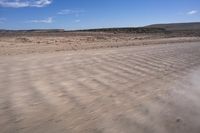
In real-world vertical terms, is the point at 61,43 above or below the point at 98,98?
below

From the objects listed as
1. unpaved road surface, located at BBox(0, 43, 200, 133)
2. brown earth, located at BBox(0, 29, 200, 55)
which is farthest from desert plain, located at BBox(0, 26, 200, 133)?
brown earth, located at BBox(0, 29, 200, 55)

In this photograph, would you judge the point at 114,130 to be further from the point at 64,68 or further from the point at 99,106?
the point at 64,68

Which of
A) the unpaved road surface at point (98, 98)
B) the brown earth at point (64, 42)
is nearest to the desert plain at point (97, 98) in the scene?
the unpaved road surface at point (98, 98)

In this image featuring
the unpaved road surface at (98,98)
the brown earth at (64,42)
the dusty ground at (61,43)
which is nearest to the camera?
the unpaved road surface at (98,98)

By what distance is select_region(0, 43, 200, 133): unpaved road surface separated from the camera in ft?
13.3

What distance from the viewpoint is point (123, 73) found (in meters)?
7.28

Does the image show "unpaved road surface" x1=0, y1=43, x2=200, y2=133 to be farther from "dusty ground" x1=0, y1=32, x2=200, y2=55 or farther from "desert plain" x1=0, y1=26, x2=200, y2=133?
"dusty ground" x1=0, y1=32, x2=200, y2=55

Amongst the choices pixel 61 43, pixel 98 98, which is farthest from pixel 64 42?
pixel 98 98

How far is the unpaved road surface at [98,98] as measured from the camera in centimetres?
404

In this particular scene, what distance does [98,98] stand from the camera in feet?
17.0

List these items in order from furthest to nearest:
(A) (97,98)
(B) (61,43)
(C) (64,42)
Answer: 1. (C) (64,42)
2. (B) (61,43)
3. (A) (97,98)

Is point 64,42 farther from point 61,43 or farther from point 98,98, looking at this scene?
point 98,98

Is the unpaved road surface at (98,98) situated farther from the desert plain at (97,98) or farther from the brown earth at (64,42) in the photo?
the brown earth at (64,42)

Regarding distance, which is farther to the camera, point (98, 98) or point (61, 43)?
point (61, 43)
